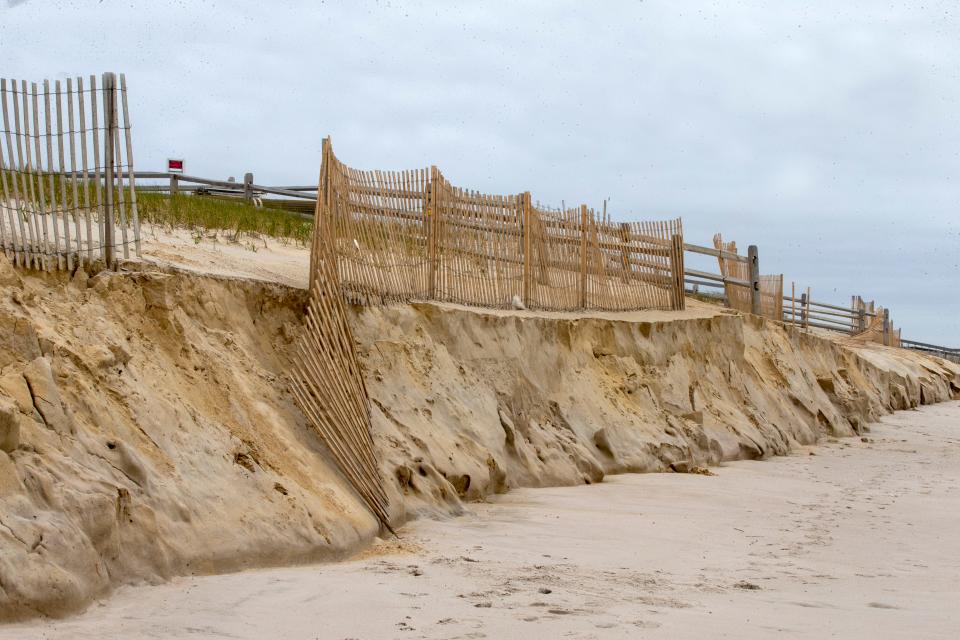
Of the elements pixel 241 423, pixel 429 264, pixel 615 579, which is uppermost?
pixel 429 264

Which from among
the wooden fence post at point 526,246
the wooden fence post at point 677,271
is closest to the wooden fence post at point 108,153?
the wooden fence post at point 526,246

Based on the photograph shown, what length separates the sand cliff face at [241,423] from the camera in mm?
5078

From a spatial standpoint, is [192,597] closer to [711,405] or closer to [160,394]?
[160,394]

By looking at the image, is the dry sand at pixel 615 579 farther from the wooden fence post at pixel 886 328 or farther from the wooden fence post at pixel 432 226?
the wooden fence post at pixel 886 328

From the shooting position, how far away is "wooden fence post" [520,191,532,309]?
39.9 feet

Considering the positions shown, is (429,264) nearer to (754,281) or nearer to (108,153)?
(108,153)

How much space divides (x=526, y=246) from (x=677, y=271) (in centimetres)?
416

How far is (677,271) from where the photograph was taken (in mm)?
15797

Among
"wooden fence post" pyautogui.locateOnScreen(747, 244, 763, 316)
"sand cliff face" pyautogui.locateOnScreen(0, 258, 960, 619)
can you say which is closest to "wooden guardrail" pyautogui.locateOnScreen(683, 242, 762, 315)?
"wooden fence post" pyautogui.locateOnScreen(747, 244, 763, 316)

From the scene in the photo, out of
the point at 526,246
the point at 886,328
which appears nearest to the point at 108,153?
the point at 526,246

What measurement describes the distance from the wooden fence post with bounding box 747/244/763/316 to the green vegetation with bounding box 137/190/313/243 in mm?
7617

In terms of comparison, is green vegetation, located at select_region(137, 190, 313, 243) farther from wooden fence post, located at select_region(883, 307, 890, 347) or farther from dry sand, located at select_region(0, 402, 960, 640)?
wooden fence post, located at select_region(883, 307, 890, 347)

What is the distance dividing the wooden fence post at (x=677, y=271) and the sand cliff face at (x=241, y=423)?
2.95 meters

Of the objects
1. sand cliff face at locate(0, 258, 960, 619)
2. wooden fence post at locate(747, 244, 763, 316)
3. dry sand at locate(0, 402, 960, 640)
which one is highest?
wooden fence post at locate(747, 244, 763, 316)
